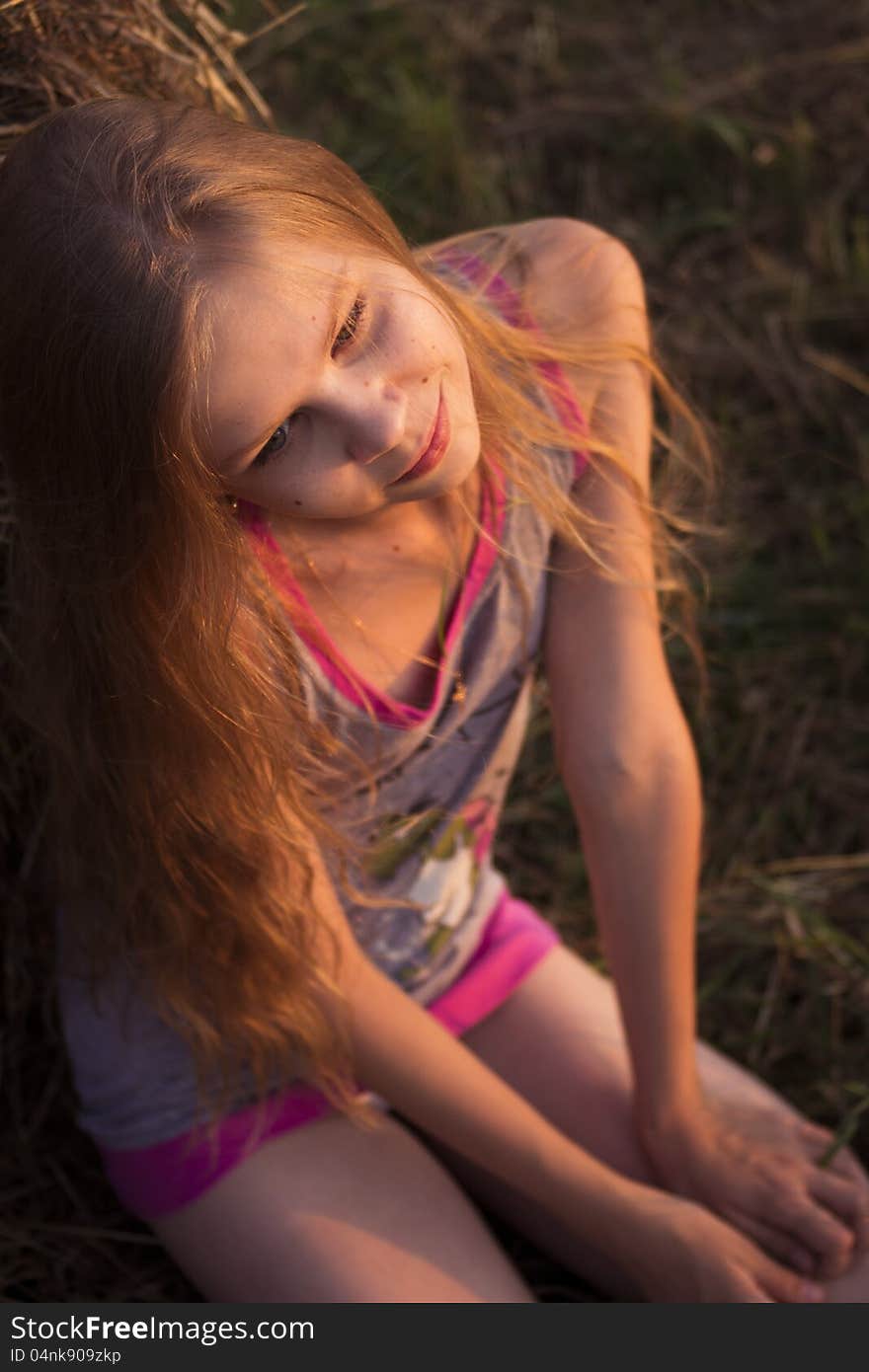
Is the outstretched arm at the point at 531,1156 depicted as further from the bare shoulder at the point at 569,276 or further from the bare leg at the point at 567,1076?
the bare shoulder at the point at 569,276

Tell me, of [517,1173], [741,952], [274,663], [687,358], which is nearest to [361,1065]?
[517,1173]

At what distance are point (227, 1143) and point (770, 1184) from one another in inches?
23.1

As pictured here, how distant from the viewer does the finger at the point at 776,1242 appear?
154 centimetres

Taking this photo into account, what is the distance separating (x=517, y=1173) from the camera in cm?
153

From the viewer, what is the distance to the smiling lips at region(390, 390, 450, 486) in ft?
3.88

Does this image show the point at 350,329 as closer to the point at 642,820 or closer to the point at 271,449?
the point at 271,449

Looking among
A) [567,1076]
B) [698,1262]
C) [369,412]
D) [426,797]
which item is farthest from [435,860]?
[369,412]

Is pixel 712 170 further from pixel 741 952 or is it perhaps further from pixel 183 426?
pixel 183 426

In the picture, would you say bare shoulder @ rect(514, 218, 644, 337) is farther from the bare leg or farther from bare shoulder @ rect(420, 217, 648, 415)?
the bare leg

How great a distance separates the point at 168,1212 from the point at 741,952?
2.72ft

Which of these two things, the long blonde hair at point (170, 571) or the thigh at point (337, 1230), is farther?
the thigh at point (337, 1230)

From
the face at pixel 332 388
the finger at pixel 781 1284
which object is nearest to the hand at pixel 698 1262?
the finger at pixel 781 1284

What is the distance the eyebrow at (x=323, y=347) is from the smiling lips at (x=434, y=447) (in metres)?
0.11

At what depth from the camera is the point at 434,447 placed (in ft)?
3.90
